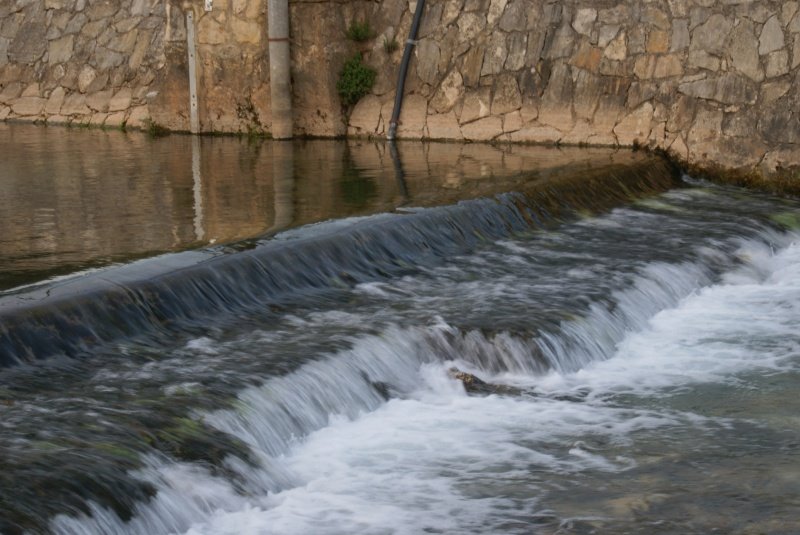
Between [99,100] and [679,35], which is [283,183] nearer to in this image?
[679,35]

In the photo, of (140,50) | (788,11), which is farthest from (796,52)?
(140,50)

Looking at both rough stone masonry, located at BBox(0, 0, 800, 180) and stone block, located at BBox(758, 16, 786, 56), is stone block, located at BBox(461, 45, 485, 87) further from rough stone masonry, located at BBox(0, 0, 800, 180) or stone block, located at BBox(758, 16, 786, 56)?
stone block, located at BBox(758, 16, 786, 56)

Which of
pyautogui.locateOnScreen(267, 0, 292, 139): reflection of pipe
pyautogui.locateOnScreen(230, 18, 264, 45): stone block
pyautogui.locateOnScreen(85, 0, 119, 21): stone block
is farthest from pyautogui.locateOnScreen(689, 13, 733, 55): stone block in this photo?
pyautogui.locateOnScreen(85, 0, 119, 21): stone block

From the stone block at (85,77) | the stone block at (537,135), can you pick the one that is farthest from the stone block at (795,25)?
the stone block at (85,77)

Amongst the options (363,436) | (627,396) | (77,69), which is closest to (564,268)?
(627,396)

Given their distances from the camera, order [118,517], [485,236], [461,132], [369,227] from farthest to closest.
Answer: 1. [461,132]
2. [485,236]
3. [369,227]
4. [118,517]

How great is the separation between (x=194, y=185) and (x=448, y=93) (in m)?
3.49

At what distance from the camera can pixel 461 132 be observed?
12211 mm

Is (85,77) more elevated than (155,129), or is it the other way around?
(85,77)

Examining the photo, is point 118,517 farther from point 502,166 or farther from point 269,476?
point 502,166

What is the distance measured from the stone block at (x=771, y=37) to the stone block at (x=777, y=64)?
43 millimetres

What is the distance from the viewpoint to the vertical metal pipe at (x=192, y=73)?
500 inches

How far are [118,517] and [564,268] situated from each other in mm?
4215

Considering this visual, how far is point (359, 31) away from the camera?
12430 mm
